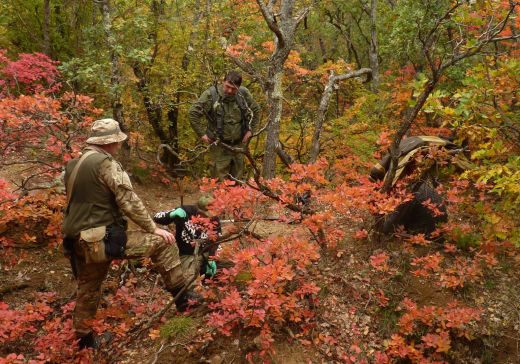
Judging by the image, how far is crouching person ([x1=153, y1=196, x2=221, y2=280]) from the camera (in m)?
4.89

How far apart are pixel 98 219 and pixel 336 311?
9.87ft

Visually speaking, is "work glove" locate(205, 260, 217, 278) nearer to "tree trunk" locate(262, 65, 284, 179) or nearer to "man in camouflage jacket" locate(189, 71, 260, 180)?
"man in camouflage jacket" locate(189, 71, 260, 180)

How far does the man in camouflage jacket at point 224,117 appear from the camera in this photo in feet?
20.8

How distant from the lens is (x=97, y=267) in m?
4.13

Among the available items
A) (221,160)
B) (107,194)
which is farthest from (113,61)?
(107,194)

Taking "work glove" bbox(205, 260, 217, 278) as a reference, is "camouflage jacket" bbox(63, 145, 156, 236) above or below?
above

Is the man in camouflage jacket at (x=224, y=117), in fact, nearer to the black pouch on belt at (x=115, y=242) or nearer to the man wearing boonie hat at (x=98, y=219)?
the man wearing boonie hat at (x=98, y=219)

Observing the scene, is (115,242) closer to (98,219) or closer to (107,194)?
(98,219)

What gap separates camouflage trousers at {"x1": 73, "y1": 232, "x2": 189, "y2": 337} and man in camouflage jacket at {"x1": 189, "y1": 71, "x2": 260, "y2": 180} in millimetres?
2239

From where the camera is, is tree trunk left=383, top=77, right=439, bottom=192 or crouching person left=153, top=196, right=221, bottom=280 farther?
crouching person left=153, top=196, right=221, bottom=280

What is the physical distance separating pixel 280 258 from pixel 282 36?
11.8 ft

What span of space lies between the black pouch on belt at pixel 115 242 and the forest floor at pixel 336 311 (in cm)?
108

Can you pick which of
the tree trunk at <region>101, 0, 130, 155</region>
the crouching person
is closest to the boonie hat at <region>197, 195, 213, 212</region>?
the crouching person

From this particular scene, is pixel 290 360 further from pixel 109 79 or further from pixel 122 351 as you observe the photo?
pixel 109 79
